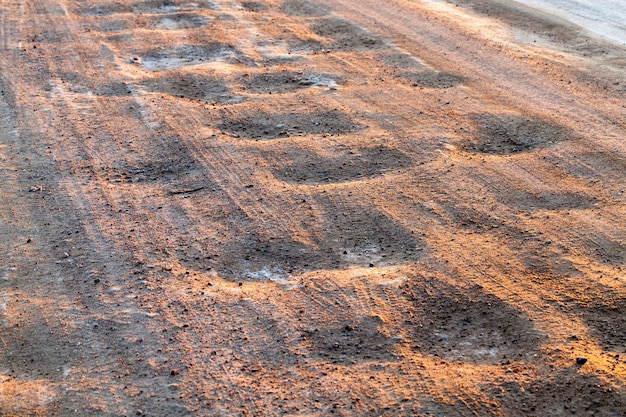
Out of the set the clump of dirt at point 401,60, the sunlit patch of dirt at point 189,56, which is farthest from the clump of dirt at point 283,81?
the clump of dirt at point 401,60

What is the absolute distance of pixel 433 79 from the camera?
6977mm

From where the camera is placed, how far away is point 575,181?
526 cm

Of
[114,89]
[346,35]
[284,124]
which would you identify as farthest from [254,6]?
[284,124]

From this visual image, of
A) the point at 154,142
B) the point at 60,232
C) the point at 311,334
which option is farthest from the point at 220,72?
the point at 311,334

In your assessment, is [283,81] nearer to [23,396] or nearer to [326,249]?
[326,249]

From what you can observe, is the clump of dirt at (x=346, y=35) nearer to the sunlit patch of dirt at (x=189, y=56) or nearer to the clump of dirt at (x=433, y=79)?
the clump of dirt at (x=433, y=79)

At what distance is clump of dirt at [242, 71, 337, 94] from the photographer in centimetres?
673

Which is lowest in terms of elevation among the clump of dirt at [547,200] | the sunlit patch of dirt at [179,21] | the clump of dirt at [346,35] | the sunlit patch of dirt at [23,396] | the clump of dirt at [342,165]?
the sunlit patch of dirt at [23,396]

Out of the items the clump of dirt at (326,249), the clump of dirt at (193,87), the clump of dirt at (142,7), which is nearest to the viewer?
the clump of dirt at (326,249)

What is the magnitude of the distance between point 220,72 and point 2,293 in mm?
3396

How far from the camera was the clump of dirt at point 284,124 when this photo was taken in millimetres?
5949

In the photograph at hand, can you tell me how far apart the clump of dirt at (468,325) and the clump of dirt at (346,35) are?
4.05m

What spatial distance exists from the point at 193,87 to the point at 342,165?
1.89 m

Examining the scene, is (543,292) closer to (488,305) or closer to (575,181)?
(488,305)
